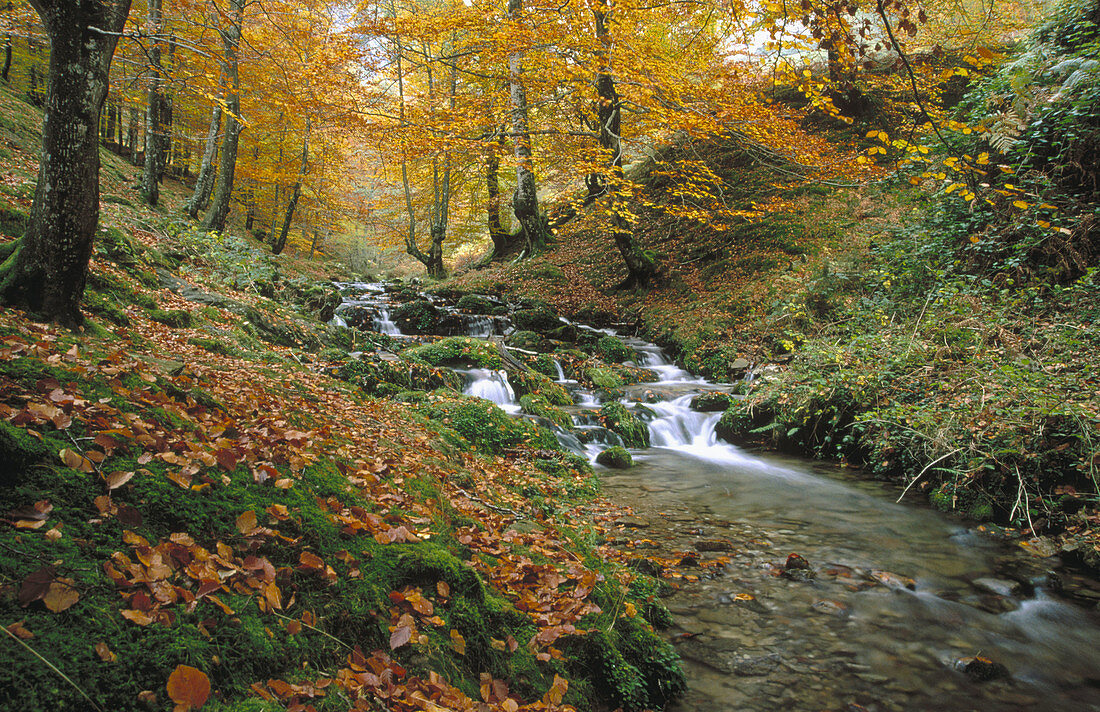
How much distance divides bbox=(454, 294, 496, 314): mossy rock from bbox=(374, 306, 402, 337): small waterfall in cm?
226

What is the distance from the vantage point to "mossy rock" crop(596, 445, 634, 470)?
26.1 ft

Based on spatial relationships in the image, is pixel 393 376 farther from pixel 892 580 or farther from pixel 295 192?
pixel 295 192

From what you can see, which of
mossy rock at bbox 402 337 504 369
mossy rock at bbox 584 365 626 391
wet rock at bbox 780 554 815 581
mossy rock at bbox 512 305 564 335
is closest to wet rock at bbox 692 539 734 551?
wet rock at bbox 780 554 815 581

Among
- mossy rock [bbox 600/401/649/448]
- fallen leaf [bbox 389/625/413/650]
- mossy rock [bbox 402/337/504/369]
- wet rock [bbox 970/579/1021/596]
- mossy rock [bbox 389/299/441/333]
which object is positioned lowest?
wet rock [bbox 970/579/1021/596]

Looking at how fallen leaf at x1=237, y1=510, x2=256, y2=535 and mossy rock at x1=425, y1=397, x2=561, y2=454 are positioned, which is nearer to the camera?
fallen leaf at x1=237, y1=510, x2=256, y2=535

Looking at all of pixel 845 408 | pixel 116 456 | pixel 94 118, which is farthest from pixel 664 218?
pixel 116 456

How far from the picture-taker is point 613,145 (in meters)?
13.6

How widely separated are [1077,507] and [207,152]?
1867 cm

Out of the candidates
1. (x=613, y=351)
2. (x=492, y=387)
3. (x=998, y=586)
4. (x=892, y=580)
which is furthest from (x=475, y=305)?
(x=998, y=586)

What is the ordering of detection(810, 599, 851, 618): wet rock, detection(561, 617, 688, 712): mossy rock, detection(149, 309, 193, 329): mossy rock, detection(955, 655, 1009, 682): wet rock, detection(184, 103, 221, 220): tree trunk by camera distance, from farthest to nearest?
detection(184, 103, 221, 220): tree trunk
detection(149, 309, 193, 329): mossy rock
detection(810, 599, 851, 618): wet rock
detection(955, 655, 1009, 682): wet rock
detection(561, 617, 688, 712): mossy rock

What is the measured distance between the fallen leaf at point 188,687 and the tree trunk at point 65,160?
3689 millimetres

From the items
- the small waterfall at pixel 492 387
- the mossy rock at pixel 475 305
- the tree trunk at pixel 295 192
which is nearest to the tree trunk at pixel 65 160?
the small waterfall at pixel 492 387

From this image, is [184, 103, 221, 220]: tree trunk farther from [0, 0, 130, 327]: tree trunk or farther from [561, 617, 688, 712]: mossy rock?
[561, 617, 688, 712]: mossy rock

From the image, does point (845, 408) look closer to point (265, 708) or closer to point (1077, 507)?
point (1077, 507)
